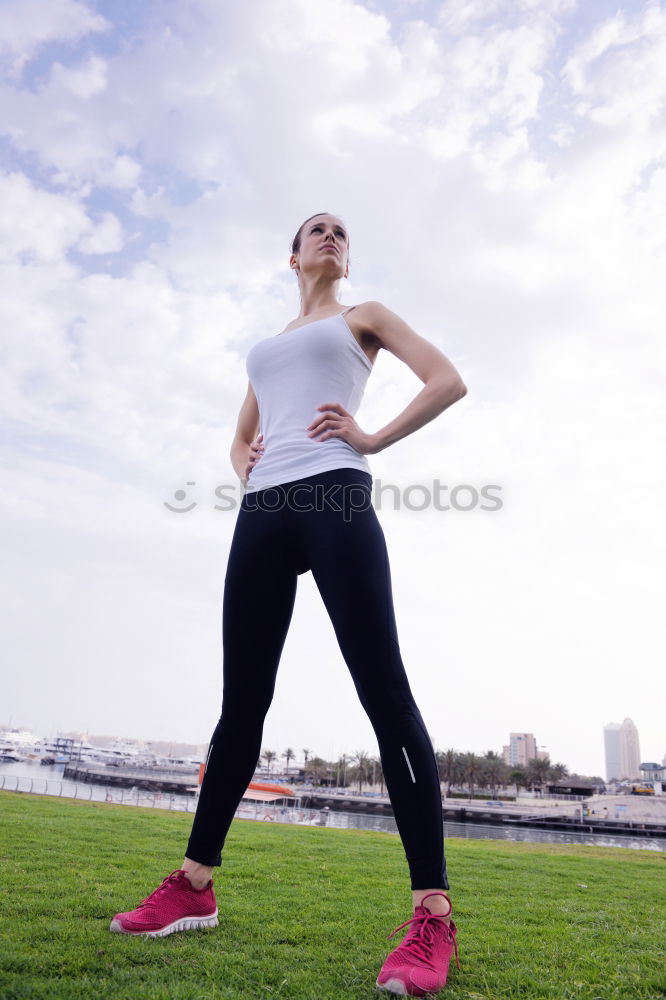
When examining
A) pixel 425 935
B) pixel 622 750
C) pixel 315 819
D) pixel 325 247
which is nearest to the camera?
pixel 425 935

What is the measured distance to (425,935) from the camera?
1.69 meters

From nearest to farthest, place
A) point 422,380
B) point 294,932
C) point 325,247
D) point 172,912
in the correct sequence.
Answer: point 172,912
point 294,932
point 422,380
point 325,247

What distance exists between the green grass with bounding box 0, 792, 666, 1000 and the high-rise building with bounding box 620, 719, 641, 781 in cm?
18790

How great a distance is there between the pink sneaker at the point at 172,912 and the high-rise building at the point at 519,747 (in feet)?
538

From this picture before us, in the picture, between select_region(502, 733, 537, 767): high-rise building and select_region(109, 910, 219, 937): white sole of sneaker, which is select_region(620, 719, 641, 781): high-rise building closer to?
select_region(502, 733, 537, 767): high-rise building

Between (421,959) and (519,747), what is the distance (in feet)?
594

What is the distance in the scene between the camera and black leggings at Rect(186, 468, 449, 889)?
189 centimetres

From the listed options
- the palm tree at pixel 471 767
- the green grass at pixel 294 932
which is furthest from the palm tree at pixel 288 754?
the green grass at pixel 294 932

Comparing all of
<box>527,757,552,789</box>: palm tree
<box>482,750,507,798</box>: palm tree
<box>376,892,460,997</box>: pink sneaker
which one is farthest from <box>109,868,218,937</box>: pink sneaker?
<box>527,757,552,789</box>: palm tree

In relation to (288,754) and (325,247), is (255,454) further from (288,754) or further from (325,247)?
(288,754)

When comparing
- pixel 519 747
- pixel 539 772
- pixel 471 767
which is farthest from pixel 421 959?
pixel 519 747

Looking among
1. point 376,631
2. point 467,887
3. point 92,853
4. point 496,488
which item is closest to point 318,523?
point 376,631

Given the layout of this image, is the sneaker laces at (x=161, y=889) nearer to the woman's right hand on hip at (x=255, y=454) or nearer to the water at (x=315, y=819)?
the woman's right hand on hip at (x=255, y=454)

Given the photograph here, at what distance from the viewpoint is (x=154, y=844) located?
435 cm
